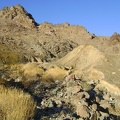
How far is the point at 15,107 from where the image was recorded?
25.4 feet

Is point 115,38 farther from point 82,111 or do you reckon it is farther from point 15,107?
point 15,107

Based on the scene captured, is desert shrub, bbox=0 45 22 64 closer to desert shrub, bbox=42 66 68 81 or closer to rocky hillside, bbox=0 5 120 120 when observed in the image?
rocky hillside, bbox=0 5 120 120

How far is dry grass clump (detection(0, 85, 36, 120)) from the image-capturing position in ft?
24.2

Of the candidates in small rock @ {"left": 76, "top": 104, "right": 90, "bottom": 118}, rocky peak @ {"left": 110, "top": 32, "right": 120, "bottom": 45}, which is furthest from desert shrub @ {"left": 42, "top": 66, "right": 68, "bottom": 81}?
rocky peak @ {"left": 110, "top": 32, "right": 120, "bottom": 45}

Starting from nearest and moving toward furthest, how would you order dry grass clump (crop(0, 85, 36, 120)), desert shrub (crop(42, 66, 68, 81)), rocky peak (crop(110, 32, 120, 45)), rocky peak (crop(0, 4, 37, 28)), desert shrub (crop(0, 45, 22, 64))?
1. dry grass clump (crop(0, 85, 36, 120))
2. desert shrub (crop(42, 66, 68, 81))
3. desert shrub (crop(0, 45, 22, 64))
4. rocky peak (crop(110, 32, 120, 45))
5. rocky peak (crop(0, 4, 37, 28))

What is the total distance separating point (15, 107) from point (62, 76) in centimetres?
735

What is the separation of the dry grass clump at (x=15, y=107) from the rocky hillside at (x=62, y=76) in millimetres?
684

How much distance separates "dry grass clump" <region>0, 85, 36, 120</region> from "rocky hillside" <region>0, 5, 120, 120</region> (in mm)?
684

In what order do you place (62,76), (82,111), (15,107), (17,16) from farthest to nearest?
(17,16)
(62,76)
(82,111)
(15,107)

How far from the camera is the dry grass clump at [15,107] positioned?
24.2 feet

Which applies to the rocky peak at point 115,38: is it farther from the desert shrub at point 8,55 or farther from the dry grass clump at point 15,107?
the dry grass clump at point 15,107

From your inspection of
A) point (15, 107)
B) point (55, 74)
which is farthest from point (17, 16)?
point (15, 107)

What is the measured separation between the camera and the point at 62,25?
36.8 meters

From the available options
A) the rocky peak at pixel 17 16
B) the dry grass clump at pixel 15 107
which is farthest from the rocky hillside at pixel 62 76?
the rocky peak at pixel 17 16
